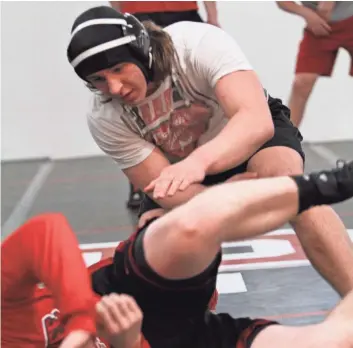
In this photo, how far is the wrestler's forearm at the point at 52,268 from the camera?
1.09 m

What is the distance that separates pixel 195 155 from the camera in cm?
140

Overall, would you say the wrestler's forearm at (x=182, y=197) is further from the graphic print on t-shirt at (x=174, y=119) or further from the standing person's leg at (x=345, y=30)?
the standing person's leg at (x=345, y=30)

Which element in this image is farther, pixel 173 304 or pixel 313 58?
pixel 313 58

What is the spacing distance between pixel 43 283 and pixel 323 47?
2289mm

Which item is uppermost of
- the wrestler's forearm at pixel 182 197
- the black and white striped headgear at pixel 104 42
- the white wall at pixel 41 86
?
the black and white striped headgear at pixel 104 42

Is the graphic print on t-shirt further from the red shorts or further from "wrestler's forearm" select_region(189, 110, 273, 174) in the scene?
the red shorts

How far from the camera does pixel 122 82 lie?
1.54 m

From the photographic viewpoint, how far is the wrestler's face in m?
1.51

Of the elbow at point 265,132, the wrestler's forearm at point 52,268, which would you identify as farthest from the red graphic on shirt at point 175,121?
the wrestler's forearm at point 52,268

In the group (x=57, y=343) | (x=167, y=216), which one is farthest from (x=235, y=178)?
(x=57, y=343)

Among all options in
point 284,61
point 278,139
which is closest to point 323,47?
point 284,61

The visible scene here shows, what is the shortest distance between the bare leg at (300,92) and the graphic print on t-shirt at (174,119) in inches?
61.3

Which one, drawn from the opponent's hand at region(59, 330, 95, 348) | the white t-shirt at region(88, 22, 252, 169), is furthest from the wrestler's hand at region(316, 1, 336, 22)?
the opponent's hand at region(59, 330, 95, 348)

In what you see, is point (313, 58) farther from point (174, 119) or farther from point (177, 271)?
point (177, 271)
